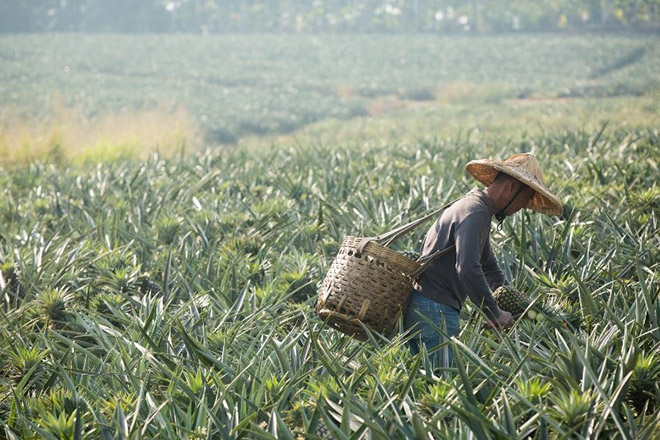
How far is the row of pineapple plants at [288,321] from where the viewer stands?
2.61m

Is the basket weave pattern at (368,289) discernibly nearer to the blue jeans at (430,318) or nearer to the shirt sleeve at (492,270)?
the blue jeans at (430,318)

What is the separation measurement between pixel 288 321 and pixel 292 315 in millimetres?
116

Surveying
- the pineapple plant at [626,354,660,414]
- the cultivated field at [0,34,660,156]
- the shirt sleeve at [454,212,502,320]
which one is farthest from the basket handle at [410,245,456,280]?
the cultivated field at [0,34,660,156]

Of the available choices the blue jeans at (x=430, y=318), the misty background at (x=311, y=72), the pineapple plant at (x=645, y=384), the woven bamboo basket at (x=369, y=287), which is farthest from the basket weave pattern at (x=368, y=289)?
the misty background at (x=311, y=72)

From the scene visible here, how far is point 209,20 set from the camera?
82.9 meters

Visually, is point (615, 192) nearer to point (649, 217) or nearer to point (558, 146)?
point (649, 217)

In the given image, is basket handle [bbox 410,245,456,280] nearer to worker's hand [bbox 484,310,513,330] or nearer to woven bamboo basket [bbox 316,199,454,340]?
woven bamboo basket [bbox 316,199,454,340]

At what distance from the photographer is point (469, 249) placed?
320 centimetres

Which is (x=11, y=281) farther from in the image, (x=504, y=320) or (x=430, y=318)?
(x=504, y=320)

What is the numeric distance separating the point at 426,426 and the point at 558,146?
23.6 ft

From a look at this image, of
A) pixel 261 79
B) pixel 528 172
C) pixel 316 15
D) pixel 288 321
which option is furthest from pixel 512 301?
pixel 316 15

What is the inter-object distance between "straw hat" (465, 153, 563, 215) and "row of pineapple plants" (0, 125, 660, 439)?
1.04 ft

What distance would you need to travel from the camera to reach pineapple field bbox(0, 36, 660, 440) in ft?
8.59

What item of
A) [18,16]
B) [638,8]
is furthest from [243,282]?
[18,16]
